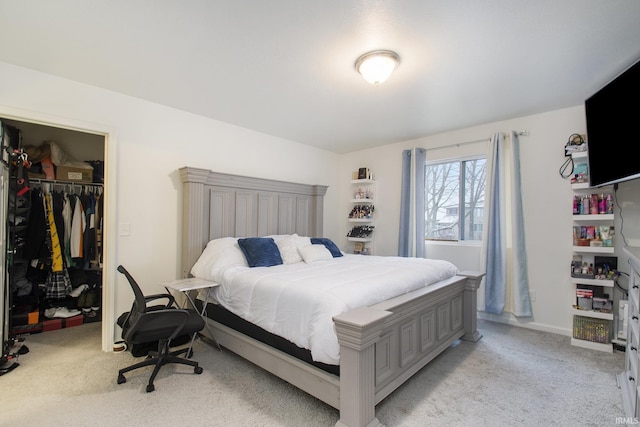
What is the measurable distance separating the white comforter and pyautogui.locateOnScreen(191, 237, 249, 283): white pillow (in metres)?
0.12

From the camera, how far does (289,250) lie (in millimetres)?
3457

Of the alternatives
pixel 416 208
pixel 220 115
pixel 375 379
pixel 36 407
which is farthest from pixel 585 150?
pixel 36 407

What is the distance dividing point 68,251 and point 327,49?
367 cm

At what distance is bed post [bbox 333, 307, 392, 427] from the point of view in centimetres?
162

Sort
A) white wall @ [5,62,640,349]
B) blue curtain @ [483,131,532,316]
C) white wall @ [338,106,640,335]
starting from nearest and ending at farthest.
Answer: white wall @ [5,62,640,349] → white wall @ [338,106,640,335] → blue curtain @ [483,131,532,316]

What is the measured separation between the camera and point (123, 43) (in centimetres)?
212

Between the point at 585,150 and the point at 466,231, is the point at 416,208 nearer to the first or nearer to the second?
the point at 466,231

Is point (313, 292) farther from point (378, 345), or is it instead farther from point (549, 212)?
point (549, 212)

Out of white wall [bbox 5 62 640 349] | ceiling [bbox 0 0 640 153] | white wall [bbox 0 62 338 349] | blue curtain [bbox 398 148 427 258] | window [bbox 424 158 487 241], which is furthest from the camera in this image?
blue curtain [bbox 398 148 427 258]

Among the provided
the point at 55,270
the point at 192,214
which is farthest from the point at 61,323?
the point at 192,214

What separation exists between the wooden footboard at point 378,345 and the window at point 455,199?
118 centimetres

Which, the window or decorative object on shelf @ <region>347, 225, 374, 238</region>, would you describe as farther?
decorative object on shelf @ <region>347, 225, 374, 238</region>

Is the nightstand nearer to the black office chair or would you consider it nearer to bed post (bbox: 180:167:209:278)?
the black office chair

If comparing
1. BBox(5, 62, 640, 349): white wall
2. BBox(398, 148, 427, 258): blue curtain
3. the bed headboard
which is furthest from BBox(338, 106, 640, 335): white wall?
the bed headboard
